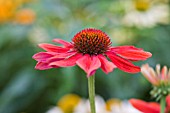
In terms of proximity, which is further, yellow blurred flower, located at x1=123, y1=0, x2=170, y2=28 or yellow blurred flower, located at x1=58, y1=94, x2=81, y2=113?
yellow blurred flower, located at x1=123, y1=0, x2=170, y2=28

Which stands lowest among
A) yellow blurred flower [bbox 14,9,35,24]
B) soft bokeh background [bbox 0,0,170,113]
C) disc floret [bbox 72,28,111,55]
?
disc floret [bbox 72,28,111,55]

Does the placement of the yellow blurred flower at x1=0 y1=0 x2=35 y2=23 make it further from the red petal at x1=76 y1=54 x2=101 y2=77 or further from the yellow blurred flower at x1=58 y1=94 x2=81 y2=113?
the red petal at x1=76 y1=54 x2=101 y2=77

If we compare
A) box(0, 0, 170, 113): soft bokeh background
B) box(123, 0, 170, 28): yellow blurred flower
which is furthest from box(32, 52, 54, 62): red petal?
box(123, 0, 170, 28): yellow blurred flower

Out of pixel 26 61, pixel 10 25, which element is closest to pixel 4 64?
pixel 26 61

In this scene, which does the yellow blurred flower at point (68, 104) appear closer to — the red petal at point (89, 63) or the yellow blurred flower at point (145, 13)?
the yellow blurred flower at point (145, 13)

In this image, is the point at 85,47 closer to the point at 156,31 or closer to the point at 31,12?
the point at 156,31

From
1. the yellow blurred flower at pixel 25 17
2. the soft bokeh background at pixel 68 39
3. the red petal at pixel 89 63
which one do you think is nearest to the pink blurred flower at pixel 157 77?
the red petal at pixel 89 63

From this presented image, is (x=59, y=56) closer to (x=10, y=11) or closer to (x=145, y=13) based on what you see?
(x=145, y=13)
